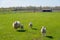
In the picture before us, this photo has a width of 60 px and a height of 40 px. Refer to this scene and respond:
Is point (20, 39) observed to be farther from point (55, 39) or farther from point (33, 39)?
point (55, 39)

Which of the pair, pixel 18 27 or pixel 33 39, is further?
pixel 18 27

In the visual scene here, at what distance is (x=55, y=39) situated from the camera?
16.0m

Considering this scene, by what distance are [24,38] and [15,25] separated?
5670mm

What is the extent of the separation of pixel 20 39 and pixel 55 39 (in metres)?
2.88

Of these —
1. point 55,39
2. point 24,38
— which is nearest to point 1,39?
point 24,38

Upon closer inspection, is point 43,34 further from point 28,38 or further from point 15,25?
point 15,25

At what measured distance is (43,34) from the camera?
17.8 meters

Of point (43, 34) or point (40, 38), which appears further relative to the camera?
point (43, 34)

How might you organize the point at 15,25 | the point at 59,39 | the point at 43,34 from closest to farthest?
the point at 59,39
the point at 43,34
the point at 15,25

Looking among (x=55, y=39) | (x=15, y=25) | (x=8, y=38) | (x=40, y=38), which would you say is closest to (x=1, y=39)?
(x=8, y=38)

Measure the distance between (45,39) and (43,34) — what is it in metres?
1.58

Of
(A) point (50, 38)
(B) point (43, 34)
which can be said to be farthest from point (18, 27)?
(A) point (50, 38)

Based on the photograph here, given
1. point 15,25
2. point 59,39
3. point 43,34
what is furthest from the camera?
point 15,25

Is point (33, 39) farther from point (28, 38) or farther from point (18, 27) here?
point (18, 27)
